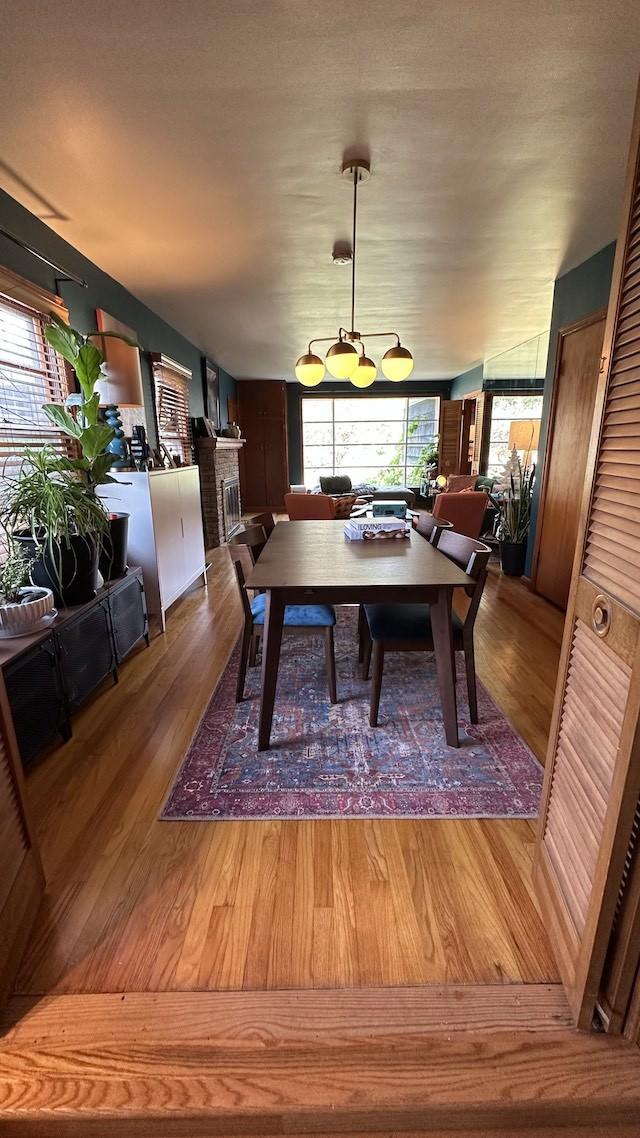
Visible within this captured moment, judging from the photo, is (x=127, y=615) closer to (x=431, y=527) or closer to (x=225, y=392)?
(x=431, y=527)

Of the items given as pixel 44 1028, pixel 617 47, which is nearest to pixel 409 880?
pixel 44 1028

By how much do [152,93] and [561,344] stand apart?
10.3ft

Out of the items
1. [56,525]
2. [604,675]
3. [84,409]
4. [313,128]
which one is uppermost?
[313,128]

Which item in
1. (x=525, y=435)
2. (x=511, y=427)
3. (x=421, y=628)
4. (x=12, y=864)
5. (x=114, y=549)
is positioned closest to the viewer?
(x=12, y=864)

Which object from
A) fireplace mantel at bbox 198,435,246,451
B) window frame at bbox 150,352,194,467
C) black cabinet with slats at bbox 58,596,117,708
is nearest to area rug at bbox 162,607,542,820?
black cabinet with slats at bbox 58,596,117,708

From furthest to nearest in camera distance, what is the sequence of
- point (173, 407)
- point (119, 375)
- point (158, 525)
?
1. point (173, 407)
2. point (158, 525)
3. point (119, 375)

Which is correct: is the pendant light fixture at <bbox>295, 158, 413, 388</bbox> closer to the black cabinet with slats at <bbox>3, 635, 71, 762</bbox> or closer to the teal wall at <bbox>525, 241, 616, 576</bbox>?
the teal wall at <bbox>525, 241, 616, 576</bbox>

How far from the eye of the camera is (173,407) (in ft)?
16.1

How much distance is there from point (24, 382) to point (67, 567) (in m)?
1.05

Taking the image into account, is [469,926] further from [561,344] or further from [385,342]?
[385,342]

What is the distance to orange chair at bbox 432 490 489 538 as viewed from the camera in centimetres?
435

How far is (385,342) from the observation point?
603cm

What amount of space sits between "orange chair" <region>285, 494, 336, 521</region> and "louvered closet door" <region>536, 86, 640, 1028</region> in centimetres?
328

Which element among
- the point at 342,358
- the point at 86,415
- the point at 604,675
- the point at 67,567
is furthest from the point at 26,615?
the point at 342,358
